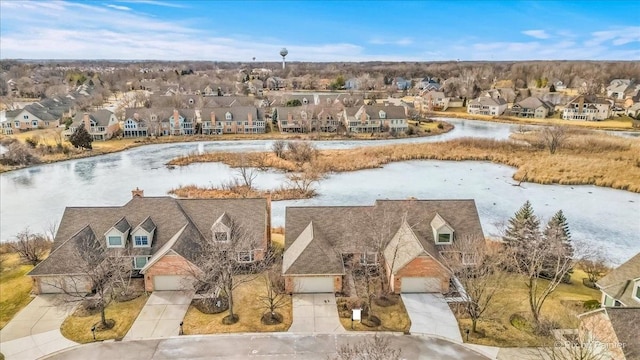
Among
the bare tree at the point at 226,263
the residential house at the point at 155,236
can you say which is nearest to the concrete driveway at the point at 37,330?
the residential house at the point at 155,236

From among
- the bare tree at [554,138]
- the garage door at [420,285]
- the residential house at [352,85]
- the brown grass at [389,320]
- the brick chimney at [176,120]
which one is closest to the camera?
the brown grass at [389,320]

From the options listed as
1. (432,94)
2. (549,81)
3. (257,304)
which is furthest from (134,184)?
(549,81)

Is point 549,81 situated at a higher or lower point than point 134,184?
higher

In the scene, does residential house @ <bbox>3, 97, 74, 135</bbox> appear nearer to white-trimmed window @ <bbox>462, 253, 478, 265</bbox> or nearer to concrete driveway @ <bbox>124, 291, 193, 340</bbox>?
concrete driveway @ <bbox>124, 291, 193, 340</bbox>

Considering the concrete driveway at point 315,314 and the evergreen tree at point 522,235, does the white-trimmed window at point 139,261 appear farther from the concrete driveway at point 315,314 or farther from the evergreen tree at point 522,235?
the evergreen tree at point 522,235

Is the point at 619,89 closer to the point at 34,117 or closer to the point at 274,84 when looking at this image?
the point at 274,84

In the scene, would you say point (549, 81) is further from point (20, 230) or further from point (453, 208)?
point (20, 230)

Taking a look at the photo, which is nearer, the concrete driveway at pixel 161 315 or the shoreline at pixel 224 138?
the concrete driveway at pixel 161 315

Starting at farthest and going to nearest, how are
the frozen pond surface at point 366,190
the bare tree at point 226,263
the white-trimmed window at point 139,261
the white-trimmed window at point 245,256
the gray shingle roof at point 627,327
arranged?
the frozen pond surface at point 366,190 → the white-trimmed window at point 245,256 → the white-trimmed window at point 139,261 → the bare tree at point 226,263 → the gray shingle roof at point 627,327
